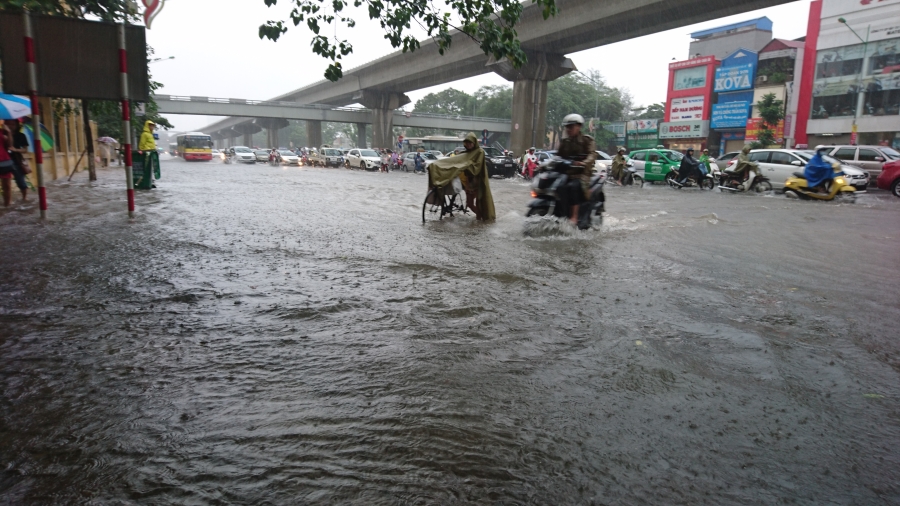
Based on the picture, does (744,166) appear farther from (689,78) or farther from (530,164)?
(689,78)

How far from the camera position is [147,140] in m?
12.9

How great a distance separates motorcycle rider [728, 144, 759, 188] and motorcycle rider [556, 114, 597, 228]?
41.1ft

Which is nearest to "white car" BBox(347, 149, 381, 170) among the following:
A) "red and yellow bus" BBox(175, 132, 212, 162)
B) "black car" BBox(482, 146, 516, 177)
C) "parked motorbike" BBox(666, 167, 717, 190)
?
"black car" BBox(482, 146, 516, 177)

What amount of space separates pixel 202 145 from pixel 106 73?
42321 mm

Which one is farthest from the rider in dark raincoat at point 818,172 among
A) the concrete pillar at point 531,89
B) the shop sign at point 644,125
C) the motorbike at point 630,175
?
the shop sign at point 644,125

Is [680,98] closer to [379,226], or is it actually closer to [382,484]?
[379,226]

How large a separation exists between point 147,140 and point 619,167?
644 inches

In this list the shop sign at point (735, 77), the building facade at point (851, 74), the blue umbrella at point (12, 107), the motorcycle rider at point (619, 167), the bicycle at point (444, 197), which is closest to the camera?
the bicycle at point (444, 197)

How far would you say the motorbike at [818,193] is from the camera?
1452cm

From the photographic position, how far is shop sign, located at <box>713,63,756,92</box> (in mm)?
42438

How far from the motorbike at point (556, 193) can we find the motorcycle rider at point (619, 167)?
14590 millimetres

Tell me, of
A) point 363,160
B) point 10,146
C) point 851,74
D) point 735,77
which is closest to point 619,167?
point 10,146

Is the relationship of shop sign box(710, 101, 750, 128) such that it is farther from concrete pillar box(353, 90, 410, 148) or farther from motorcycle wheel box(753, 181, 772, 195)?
motorcycle wheel box(753, 181, 772, 195)

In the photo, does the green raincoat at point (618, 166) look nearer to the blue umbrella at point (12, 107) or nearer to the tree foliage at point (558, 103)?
the blue umbrella at point (12, 107)
